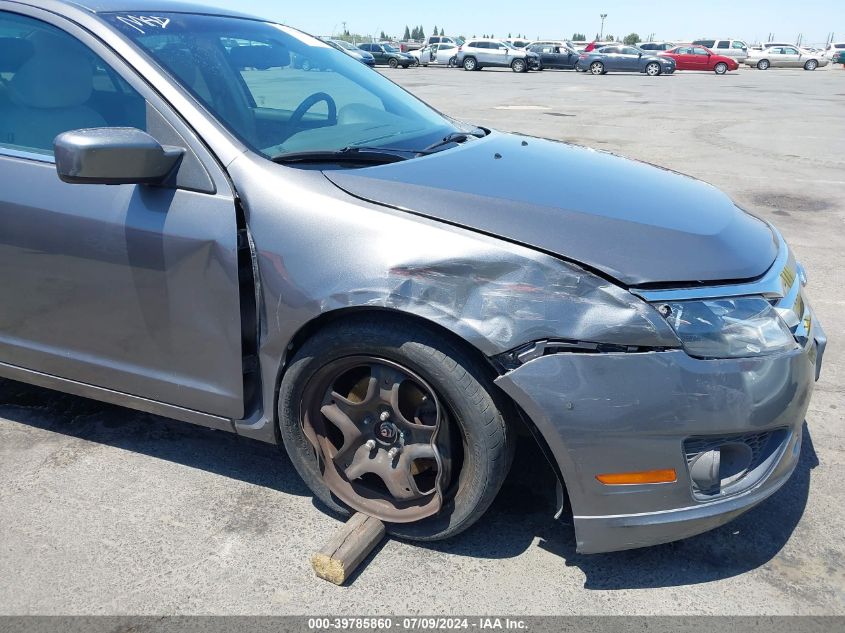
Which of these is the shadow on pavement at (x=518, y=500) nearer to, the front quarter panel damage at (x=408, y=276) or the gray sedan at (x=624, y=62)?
the front quarter panel damage at (x=408, y=276)

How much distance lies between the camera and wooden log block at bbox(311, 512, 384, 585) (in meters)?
2.29

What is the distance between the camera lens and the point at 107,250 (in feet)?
8.06

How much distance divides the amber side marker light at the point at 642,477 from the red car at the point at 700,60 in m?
42.3

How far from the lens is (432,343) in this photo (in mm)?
2162

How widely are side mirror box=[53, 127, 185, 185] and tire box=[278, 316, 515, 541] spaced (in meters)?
0.74

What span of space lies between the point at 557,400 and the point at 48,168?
1913 millimetres

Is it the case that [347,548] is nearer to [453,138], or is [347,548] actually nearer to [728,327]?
[728,327]

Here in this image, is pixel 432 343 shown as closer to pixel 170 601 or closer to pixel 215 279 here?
pixel 215 279

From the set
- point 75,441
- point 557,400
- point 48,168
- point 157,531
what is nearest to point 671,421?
point 557,400

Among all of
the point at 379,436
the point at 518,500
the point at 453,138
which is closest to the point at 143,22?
the point at 453,138

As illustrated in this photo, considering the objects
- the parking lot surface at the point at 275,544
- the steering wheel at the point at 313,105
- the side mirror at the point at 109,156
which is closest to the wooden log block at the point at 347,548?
the parking lot surface at the point at 275,544

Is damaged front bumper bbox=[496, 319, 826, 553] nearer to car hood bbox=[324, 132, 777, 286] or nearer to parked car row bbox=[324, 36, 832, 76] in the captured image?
Answer: car hood bbox=[324, 132, 777, 286]

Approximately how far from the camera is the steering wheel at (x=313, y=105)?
9.69 ft

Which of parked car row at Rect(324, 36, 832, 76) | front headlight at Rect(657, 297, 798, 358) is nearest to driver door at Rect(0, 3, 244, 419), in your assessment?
front headlight at Rect(657, 297, 798, 358)
